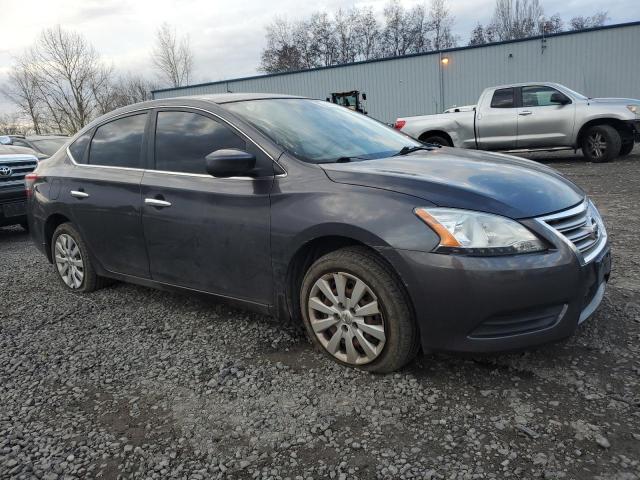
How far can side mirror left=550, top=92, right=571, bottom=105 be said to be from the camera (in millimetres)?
11008

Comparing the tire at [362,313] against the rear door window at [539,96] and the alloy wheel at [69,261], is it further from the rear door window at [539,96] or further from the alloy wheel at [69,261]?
the rear door window at [539,96]

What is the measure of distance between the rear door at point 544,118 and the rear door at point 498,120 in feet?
0.58

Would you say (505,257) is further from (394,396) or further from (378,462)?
(378,462)

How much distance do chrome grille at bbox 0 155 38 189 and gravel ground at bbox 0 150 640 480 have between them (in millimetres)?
4479

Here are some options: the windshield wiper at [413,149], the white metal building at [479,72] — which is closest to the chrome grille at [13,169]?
the windshield wiper at [413,149]

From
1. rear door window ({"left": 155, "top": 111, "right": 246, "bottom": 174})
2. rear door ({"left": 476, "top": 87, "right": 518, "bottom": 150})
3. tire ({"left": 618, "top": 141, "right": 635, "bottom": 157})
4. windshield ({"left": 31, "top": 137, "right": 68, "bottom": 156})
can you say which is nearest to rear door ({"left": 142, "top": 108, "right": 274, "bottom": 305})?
rear door window ({"left": 155, "top": 111, "right": 246, "bottom": 174})

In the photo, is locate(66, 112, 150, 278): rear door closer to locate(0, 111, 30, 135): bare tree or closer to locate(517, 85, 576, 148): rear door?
locate(517, 85, 576, 148): rear door

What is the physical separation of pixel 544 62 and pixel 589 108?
13.8 m

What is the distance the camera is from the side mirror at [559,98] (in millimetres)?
11008

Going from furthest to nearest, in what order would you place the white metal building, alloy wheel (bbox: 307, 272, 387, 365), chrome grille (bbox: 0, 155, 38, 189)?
the white metal building, chrome grille (bbox: 0, 155, 38, 189), alloy wheel (bbox: 307, 272, 387, 365)

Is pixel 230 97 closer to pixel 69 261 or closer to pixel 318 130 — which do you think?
pixel 318 130

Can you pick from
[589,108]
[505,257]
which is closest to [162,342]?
[505,257]

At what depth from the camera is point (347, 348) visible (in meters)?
2.81

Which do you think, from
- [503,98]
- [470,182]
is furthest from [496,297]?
[503,98]
